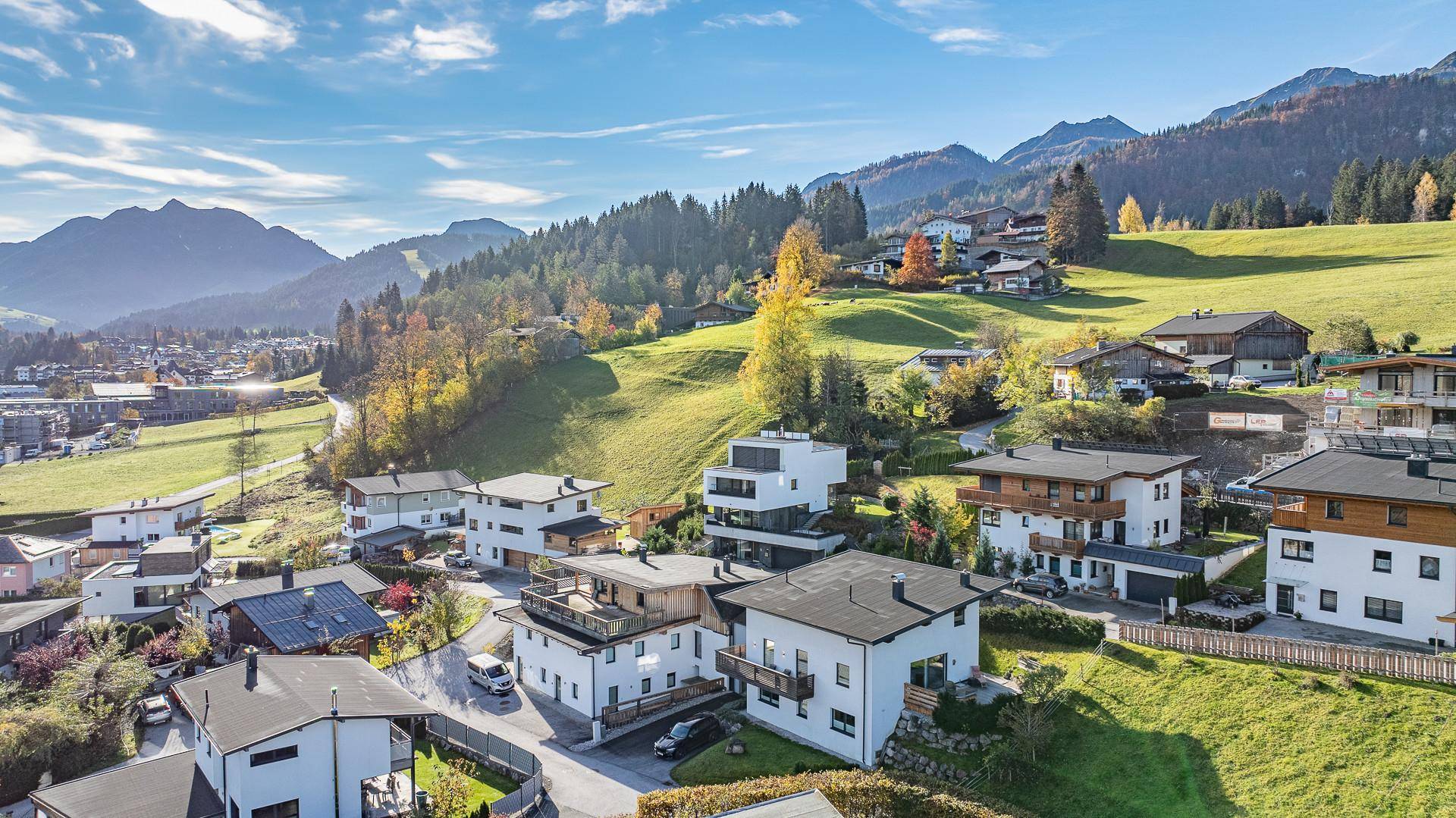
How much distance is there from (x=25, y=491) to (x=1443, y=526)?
133342mm

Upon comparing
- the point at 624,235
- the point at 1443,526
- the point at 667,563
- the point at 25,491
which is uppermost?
the point at 624,235

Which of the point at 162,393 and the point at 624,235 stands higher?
the point at 624,235

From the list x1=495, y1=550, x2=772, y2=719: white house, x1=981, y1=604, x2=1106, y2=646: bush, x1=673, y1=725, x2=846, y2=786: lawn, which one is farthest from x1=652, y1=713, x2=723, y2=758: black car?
x1=981, y1=604, x2=1106, y2=646: bush

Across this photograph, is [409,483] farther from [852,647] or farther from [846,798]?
[846,798]

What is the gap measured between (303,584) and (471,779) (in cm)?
2172

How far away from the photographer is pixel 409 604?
171 ft

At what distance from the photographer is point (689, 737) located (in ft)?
103

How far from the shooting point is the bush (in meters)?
32.5

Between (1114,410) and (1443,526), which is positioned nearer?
(1443,526)

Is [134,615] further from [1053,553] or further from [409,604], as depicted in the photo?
[1053,553]

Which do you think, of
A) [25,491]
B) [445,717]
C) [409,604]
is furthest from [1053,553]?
[25,491]

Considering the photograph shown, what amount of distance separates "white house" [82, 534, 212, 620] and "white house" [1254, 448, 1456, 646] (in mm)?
61655

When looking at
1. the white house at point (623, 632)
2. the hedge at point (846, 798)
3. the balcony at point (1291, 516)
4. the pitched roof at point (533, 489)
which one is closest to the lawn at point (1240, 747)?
the hedge at point (846, 798)

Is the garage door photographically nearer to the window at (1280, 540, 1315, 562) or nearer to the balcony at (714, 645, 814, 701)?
the window at (1280, 540, 1315, 562)
